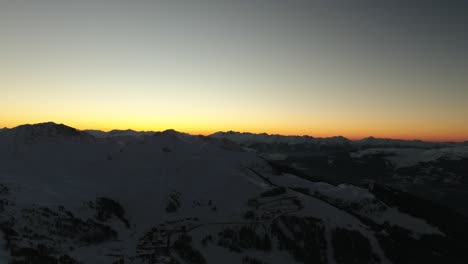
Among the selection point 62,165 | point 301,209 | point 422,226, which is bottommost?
point 422,226

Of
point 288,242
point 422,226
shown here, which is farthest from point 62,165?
point 422,226

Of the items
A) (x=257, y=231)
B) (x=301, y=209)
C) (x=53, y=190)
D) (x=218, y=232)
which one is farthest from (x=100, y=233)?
(x=301, y=209)

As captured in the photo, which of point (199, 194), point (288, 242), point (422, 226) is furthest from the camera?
point (422, 226)

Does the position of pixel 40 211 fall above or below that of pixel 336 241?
above

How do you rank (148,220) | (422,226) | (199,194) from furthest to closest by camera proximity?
(422,226), (199,194), (148,220)

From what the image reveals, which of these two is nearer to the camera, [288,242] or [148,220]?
[288,242]

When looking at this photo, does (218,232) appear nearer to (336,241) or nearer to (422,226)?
(336,241)

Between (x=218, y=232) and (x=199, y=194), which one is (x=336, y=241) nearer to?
(x=218, y=232)
